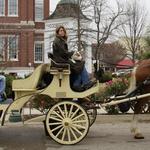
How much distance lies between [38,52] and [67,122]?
47.4 m

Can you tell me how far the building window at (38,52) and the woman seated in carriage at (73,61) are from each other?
152ft

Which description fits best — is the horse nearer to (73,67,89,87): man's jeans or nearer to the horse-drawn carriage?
the horse-drawn carriage

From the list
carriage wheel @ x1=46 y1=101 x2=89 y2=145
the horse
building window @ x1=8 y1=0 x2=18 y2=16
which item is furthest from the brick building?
carriage wheel @ x1=46 y1=101 x2=89 y2=145

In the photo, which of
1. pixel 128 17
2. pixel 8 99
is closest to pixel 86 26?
pixel 128 17

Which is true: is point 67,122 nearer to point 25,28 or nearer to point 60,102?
point 60,102

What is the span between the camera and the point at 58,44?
968cm

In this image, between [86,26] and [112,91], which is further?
[86,26]

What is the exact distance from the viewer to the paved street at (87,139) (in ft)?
30.0

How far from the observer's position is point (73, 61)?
31.7 feet

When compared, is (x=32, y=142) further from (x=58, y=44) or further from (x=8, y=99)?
(x=58, y=44)

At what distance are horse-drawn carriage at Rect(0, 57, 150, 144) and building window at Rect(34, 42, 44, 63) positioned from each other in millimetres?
46318

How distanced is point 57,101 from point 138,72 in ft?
5.69

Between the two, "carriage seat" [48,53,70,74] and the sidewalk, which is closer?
"carriage seat" [48,53,70,74]

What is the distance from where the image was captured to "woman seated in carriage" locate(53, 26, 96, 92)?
31.4 ft
